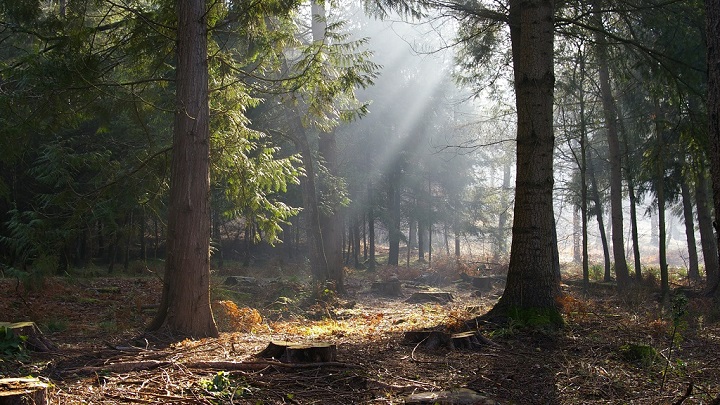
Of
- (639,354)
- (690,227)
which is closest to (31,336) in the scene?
(639,354)

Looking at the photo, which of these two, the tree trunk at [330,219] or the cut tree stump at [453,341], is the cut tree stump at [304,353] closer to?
the cut tree stump at [453,341]

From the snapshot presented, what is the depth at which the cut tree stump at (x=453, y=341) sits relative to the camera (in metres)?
6.80

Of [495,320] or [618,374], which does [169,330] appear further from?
[618,374]

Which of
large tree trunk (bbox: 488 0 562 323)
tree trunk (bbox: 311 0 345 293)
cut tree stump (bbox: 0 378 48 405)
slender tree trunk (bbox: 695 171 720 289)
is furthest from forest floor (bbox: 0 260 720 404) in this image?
tree trunk (bbox: 311 0 345 293)

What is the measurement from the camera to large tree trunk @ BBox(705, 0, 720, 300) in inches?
155

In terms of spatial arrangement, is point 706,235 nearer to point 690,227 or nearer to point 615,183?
point 690,227

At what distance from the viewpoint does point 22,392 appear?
374cm

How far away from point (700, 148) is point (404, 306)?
879 centimetres

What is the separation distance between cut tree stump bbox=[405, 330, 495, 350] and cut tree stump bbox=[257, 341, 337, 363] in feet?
5.07

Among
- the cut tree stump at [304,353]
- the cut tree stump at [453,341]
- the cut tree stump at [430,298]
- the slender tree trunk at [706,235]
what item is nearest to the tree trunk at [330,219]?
the cut tree stump at [430,298]

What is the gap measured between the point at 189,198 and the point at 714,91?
648 cm

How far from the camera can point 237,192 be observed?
10344 mm

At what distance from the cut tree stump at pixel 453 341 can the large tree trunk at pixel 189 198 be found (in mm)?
3190

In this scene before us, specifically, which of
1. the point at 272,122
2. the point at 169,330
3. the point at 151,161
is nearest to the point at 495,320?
the point at 169,330
